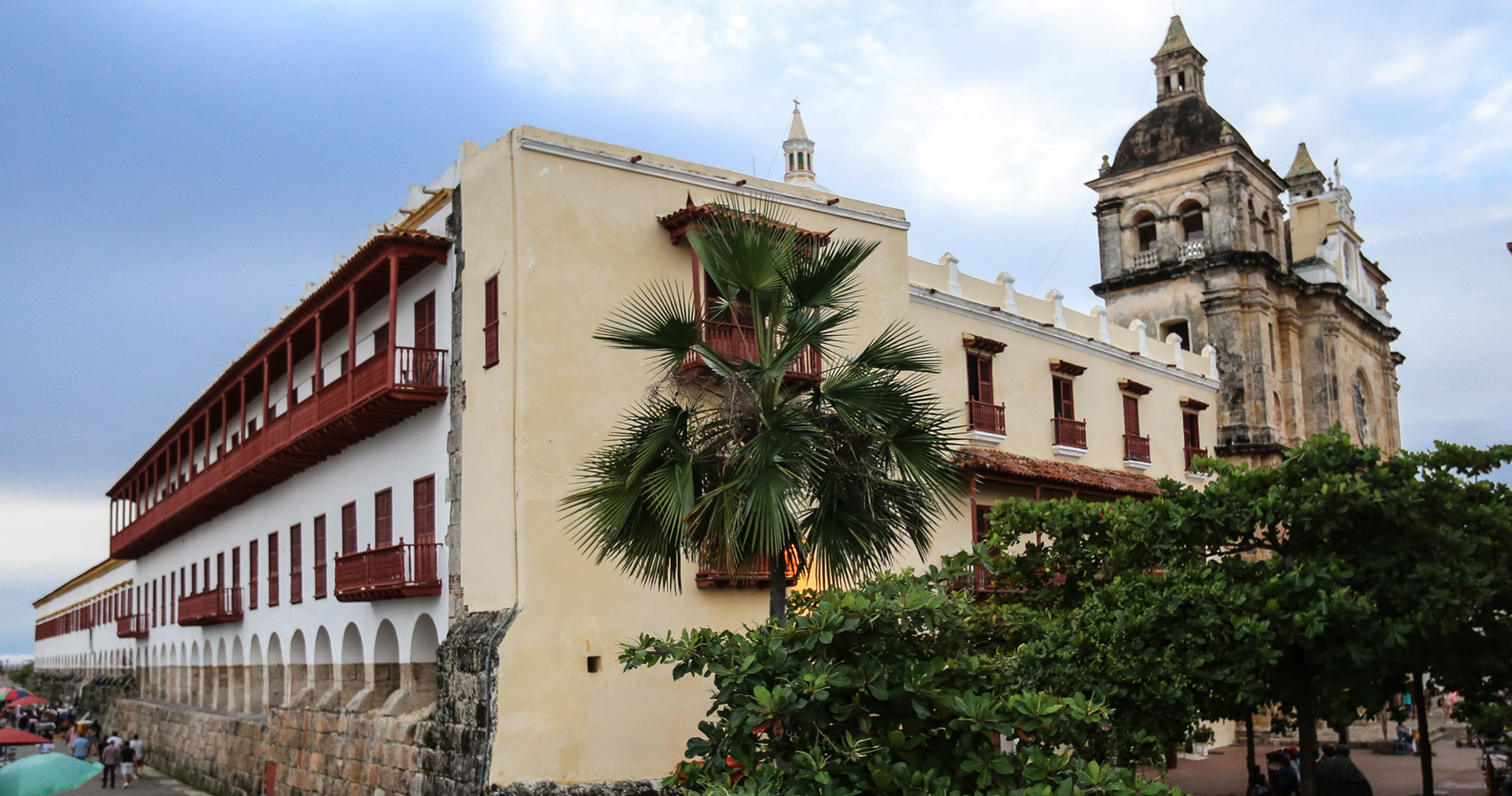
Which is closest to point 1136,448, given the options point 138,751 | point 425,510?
point 425,510

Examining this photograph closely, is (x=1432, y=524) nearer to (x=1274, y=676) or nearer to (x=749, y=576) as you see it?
(x=1274, y=676)

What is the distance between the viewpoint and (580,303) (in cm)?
1770

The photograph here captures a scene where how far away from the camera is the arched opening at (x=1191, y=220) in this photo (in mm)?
35594

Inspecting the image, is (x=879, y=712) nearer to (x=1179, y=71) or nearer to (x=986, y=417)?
(x=986, y=417)

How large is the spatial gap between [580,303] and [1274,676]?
9.71 m

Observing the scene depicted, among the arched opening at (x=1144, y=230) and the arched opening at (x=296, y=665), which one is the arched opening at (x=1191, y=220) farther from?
the arched opening at (x=296, y=665)

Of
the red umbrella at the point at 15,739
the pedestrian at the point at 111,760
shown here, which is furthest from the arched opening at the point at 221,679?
the red umbrella at the point at 15,739

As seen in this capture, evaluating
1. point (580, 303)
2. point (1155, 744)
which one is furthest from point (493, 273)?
point (1155, 744)

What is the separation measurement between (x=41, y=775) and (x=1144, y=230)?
30.2 meters

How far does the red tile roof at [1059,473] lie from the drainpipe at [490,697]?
8313mm

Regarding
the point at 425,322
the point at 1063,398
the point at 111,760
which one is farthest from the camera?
the point at 111,760

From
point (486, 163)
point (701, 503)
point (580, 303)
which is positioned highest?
point (486, 163)

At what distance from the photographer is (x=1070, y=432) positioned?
88.8 feet

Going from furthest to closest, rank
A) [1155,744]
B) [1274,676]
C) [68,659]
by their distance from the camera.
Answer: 1. [68,659]
2. [1274,676]
3. [1155,744]
